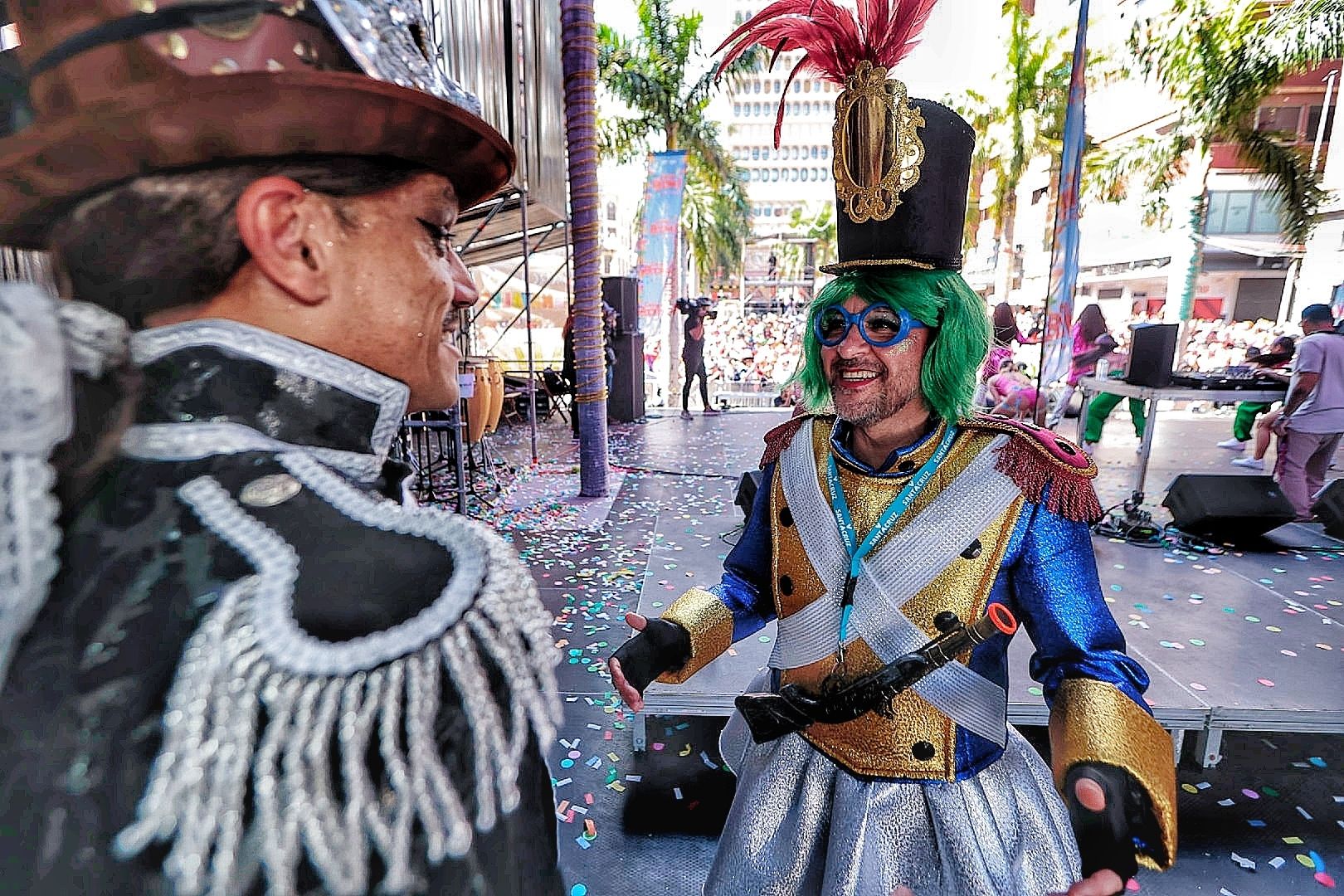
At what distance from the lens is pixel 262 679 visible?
569 millimetres

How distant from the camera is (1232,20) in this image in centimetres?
1352

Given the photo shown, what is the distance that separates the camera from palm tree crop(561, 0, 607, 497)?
598 cm

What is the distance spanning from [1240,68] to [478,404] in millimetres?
17245

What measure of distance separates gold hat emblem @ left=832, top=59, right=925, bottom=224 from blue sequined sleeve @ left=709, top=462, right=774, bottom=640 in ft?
2.56

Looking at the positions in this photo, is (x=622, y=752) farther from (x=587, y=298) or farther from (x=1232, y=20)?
(x=1232, y=20)

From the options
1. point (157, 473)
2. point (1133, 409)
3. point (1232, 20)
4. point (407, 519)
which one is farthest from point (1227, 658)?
point (1232, 20)

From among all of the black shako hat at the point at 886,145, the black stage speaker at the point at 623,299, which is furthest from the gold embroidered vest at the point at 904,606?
the black stage speaker at the point at 623,299

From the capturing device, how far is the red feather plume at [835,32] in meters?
1.57

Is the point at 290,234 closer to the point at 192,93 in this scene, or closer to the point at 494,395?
the point at 192,93

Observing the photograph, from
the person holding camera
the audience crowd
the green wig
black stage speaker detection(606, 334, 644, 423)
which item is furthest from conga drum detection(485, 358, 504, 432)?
the audience crowd

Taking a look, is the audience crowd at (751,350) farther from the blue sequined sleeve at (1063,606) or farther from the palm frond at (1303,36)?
the blue sequined sleeve at (1063,606)

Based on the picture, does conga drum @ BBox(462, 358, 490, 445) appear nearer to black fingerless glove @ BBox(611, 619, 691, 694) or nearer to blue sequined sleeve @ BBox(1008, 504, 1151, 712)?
black fingerless glove @ BBox(611, 619, 691, 694)

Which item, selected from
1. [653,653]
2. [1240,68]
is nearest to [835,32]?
[653,653]

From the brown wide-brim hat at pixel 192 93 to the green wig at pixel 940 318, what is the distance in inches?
46.2
